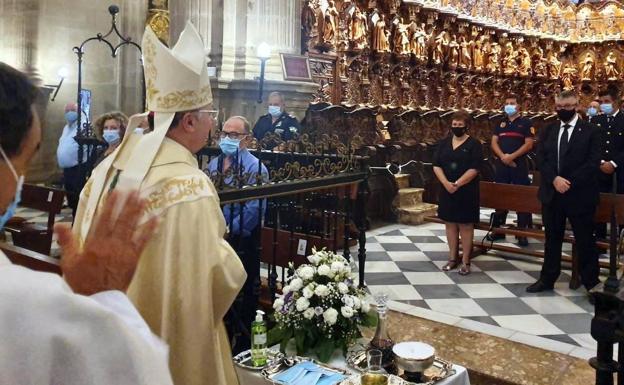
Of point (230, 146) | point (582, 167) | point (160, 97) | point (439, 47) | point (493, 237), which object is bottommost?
point (493, 237)

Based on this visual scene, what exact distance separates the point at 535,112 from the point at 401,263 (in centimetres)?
1231

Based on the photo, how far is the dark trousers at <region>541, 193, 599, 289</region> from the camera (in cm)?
557

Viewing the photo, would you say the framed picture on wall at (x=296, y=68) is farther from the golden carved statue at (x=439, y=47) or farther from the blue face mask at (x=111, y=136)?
the golden carved statue at (x=439, y=47)

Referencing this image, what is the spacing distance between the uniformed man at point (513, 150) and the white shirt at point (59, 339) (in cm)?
747

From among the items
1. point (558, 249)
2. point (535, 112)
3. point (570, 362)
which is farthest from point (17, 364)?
point (535, 112)

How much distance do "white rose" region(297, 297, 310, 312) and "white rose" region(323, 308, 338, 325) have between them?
97 mm

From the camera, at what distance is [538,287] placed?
586 cm

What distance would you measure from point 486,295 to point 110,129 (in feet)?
12.2

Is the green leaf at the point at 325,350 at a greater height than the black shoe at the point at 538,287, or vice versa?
the green leaf at the point at 325,350

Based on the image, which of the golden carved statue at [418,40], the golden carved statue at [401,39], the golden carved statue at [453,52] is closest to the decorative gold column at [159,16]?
the golden carved statue at [401,39]

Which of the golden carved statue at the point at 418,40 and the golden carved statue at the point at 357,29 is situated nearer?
the golden carved statue at the point at 357,29

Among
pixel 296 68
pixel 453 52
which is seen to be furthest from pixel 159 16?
pixel 453 52

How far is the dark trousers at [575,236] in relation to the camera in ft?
18.3

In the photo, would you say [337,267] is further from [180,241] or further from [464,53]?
[464,53]
